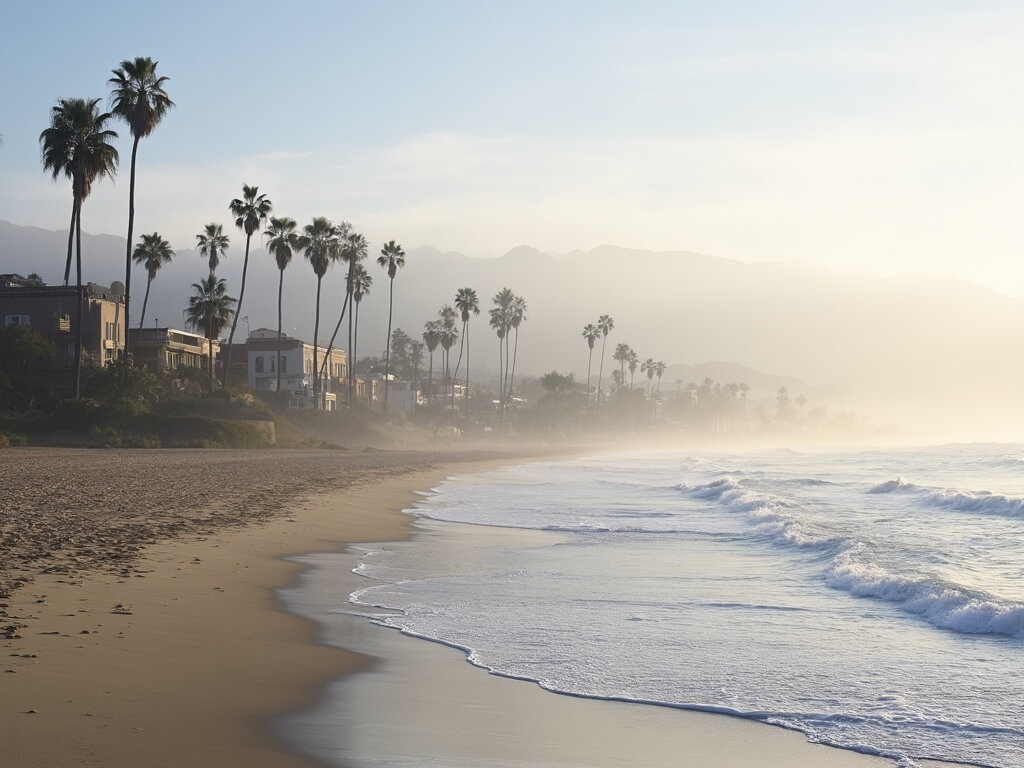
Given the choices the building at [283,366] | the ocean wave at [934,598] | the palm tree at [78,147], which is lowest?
the ocean wave at [934,598]

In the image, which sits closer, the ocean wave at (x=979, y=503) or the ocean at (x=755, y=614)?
the ocean at (x=755, y=614)

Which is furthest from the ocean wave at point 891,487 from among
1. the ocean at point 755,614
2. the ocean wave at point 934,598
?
the ocean wave at point 934,598

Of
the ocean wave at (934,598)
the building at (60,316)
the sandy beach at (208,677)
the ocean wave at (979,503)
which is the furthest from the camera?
the building at (60,316)

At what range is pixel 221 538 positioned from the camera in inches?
628

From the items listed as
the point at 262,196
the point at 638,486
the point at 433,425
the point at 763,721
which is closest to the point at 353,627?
the point at 763,721

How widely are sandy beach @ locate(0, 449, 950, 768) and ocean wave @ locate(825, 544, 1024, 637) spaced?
5.07 metres

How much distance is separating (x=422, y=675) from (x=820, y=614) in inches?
216

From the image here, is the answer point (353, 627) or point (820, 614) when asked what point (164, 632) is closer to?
point (353, 627)

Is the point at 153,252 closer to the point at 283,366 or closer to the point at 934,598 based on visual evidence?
the point at 283,366

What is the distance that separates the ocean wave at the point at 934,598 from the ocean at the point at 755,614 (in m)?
0.03

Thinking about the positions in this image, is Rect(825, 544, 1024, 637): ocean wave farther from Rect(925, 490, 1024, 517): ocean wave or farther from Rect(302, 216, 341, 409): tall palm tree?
Rect(302, 216, 341, 409): tall palm tree

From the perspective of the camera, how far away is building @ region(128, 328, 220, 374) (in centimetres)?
6638

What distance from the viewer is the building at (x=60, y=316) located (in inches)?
2259

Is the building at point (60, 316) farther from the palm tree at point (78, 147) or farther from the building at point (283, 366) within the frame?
the building at point (283, 366)
